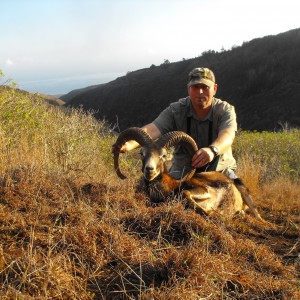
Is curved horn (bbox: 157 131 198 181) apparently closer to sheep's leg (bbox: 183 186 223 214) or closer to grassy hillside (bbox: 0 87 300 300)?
sheep's leg (bbox: 183 186 223 214)

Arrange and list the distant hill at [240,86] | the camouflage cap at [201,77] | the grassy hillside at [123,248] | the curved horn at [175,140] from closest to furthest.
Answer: the grassy hillside at [123,248] → the curved horn at [175,140] → the camouflage cap at [201,77] → the distant hill at [240,86]

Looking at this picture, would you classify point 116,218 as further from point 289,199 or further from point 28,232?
point 289,199

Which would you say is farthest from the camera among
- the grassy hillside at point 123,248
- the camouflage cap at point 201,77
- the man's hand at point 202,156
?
the camouflage cap at point 201,77

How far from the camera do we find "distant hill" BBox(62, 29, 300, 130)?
179ft

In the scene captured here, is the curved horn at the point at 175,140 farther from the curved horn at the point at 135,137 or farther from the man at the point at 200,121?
the man at the point at 200,121

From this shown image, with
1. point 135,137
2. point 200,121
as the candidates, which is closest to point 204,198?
point 135,137

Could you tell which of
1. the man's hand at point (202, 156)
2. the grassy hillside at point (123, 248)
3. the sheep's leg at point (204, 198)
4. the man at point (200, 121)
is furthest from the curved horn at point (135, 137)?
the sheep's leg at point (204, 198)

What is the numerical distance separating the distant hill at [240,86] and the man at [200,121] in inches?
1347

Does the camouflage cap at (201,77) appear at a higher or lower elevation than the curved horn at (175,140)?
higher

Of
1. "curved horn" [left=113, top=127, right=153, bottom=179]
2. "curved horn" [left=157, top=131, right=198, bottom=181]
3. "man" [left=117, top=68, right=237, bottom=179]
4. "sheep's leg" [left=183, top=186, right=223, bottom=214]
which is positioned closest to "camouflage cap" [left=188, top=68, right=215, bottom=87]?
"man" [left=117, top=68, right=237, bottom=179]

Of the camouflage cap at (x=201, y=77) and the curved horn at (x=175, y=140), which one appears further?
the camouflage cap at (x=201, y=77)

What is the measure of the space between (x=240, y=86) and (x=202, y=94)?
201ft

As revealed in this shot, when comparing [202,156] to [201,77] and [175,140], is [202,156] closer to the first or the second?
[175,140]

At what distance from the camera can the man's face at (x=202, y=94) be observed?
22.4ft
